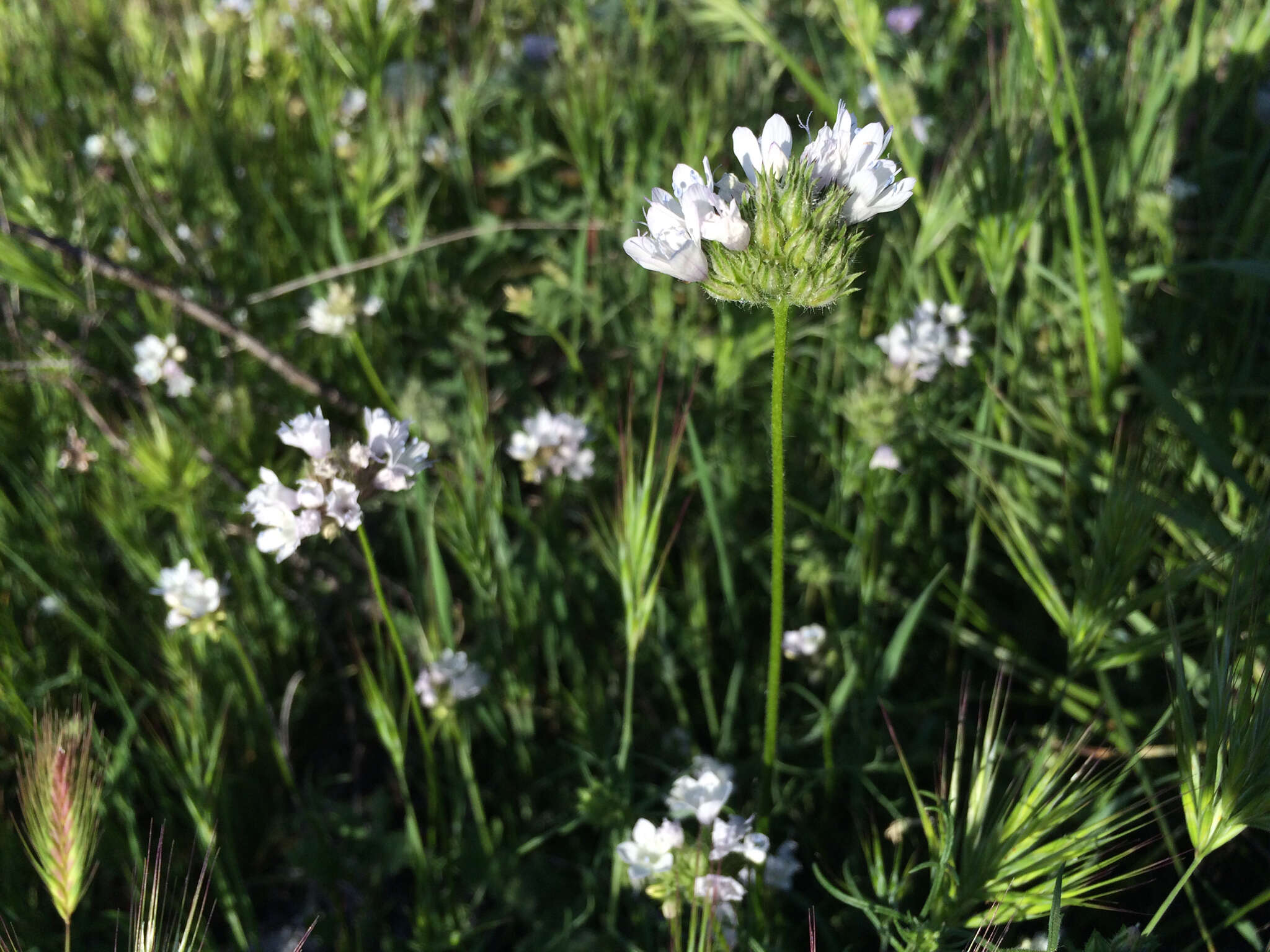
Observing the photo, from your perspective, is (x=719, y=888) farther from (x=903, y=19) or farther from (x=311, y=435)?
(x=903, y=19)

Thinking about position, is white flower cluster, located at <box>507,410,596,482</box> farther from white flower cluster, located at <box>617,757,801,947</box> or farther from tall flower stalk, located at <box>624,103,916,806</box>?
tall flower stalk, located at <box>624,103,916,806</box>

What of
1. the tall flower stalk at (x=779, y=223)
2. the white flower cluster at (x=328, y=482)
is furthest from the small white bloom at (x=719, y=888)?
the white flower cluster at (x=328, y=482)

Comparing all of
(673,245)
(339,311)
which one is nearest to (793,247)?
(673,245)

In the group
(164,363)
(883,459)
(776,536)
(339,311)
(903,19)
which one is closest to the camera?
(776,536)

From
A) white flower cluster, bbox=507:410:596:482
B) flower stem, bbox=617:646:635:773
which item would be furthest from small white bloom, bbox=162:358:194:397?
flower stem, bbox=617:646:635:773

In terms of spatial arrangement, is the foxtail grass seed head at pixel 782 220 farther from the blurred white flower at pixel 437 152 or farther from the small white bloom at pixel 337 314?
the blurred white flower at pixel 437 152

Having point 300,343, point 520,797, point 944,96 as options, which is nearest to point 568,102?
point 300,343
